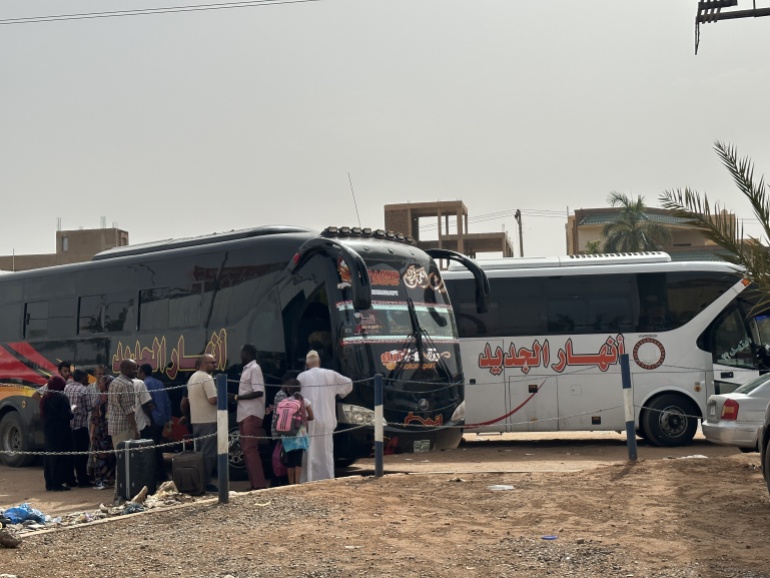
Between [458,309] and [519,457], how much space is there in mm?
3277

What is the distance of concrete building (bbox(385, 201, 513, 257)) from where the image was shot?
183 ft

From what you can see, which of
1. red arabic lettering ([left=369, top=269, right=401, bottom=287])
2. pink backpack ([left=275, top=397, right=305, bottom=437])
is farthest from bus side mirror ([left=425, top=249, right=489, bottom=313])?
pink backpack ([left=275, top=397, right=305, bottom=437])

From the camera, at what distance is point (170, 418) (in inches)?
603

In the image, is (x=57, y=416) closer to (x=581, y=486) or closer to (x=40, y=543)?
(x=40, y=543)

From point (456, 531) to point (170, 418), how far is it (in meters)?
7.65

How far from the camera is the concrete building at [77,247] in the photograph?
7269 cm

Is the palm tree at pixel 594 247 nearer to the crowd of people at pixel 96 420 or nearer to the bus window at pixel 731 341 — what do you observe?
the bus window at pixel 731 341

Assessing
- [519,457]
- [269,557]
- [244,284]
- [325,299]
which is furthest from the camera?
[519,457]

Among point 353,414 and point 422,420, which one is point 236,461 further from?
point 422,420

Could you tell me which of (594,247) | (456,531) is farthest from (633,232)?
(456,531)

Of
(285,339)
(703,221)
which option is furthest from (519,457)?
(703,221)

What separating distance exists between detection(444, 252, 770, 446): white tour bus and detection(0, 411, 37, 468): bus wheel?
27.3 ft

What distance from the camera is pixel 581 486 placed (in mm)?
10961

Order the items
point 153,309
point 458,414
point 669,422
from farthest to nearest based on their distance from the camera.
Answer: point 669,422
point 153,309
point 458,414
